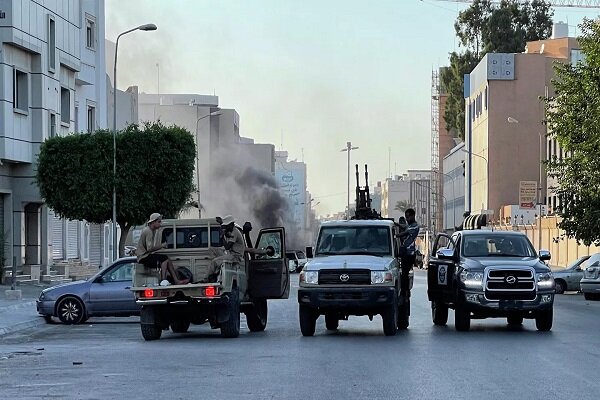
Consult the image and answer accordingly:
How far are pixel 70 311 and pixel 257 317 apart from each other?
19.9 feet

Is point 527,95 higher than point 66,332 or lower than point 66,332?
higher

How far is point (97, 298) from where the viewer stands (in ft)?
95.9

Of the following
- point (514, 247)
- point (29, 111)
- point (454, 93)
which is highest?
point (454, 93)

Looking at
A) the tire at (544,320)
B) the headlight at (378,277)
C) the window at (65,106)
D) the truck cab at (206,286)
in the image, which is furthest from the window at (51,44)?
the tire at (544,320)

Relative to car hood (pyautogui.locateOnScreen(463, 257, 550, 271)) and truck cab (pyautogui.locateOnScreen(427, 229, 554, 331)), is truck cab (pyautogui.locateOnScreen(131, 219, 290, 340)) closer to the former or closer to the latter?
truck cab (pyautogui.locateOnScreen(427, 229, 554, 331))

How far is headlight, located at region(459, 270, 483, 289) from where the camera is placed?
24.1 metres

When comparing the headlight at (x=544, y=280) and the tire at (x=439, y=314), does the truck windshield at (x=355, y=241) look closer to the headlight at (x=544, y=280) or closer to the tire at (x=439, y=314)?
the tire at (x=439, y=314)

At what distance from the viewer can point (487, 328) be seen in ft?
84.2

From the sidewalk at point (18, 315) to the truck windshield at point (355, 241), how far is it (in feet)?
23.4

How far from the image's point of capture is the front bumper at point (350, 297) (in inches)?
896

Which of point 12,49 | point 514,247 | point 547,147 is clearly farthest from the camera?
point 547,147

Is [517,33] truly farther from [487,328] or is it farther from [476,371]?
[476,371]

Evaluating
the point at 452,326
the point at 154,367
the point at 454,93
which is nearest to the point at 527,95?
the point at 454,93

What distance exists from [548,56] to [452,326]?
79.5m
